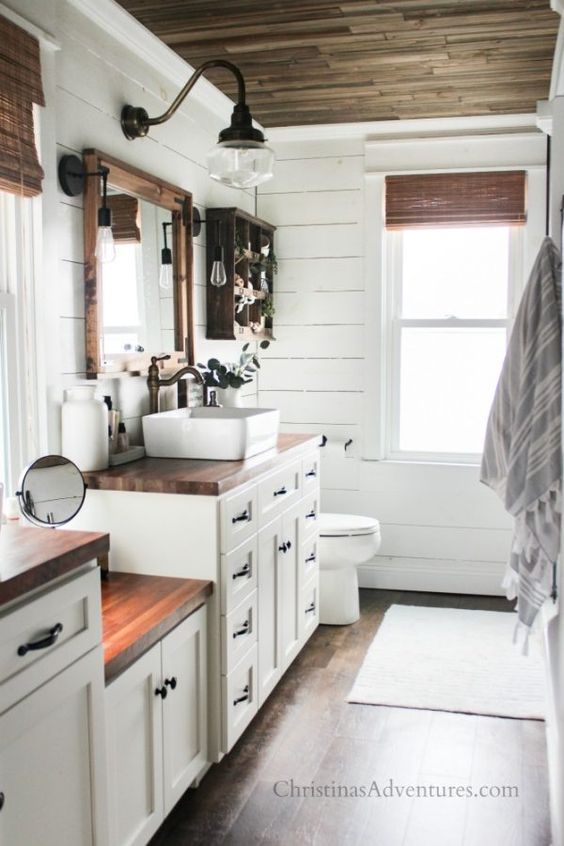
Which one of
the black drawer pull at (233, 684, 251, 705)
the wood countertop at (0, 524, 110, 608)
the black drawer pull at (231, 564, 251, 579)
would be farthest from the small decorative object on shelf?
the wood countertop at (0, 524, 110, 608)

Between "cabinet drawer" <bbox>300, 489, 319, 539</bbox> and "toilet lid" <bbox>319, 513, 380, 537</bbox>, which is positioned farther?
"toilet lid" <bbox>319, 513, 380, 537</bbox>

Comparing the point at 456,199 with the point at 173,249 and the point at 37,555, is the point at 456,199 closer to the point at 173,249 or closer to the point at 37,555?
the point at 173,249

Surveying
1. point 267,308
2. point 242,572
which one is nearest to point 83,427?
point 242,572

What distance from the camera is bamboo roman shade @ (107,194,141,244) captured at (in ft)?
9.48

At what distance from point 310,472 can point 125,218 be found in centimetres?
131

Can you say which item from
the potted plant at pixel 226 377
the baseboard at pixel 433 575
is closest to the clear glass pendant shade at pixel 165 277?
the potted plant at pixel 226 377

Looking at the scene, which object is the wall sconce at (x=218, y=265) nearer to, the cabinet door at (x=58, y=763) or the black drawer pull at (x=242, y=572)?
the black drawer pull at (x=242, y=572)

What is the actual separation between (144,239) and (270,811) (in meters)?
1.97

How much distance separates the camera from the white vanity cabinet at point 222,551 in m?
2.53

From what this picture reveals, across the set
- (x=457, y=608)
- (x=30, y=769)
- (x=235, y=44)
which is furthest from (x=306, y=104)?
(x=30, y=769)

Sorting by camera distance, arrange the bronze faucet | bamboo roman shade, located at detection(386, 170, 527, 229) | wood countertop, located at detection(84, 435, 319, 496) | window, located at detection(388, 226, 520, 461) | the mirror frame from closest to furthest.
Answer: wood countertop, located at detection(84, 435, 319, 496), the mirror frame, the bronze faucet, bamboo roman shade, located at detection(386, 170, 527, 229), window, located at detection(388, 226, 520, 461)

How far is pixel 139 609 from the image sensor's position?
2260mm

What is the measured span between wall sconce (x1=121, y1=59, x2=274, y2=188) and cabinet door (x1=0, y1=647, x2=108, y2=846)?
1.63m

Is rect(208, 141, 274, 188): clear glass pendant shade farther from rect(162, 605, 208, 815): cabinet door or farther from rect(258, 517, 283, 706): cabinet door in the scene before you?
rect(162, 605, 208, 815): cabinet door
